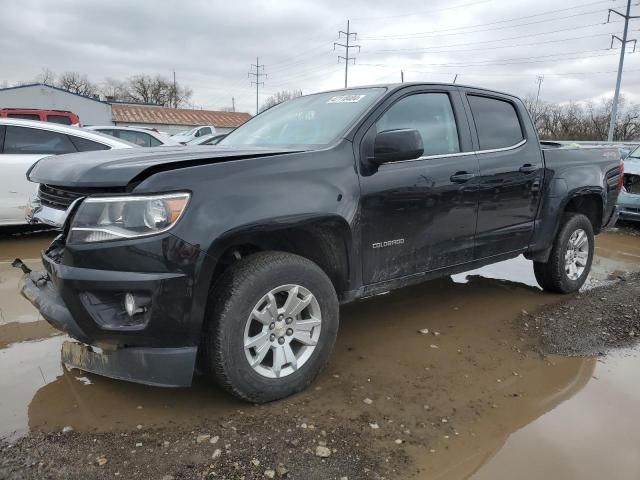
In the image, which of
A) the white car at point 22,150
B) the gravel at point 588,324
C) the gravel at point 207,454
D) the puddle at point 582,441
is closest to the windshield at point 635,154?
the gravel at point 588,324

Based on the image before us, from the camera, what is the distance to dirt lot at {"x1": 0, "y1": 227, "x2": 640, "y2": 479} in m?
2.32

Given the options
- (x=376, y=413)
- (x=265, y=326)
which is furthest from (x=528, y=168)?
(x=265, y=326)

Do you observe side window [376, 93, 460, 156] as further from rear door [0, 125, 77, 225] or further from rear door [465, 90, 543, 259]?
rear door [0, 125, 77, 225]

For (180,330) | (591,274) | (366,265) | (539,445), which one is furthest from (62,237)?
(591,274)

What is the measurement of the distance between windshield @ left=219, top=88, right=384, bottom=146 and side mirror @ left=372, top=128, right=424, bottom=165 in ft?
1.01

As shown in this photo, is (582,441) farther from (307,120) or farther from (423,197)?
(307,120)

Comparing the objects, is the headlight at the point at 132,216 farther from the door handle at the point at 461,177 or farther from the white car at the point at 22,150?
the white car at the point at 22,150

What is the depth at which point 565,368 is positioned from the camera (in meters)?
3.40

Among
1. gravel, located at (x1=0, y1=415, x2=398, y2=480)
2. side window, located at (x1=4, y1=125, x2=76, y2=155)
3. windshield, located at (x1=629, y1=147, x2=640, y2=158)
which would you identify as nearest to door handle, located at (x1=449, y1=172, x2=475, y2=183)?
gravel, located at (x1=0, y1=415, x2=398, y2=480)

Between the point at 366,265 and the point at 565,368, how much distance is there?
1555mm

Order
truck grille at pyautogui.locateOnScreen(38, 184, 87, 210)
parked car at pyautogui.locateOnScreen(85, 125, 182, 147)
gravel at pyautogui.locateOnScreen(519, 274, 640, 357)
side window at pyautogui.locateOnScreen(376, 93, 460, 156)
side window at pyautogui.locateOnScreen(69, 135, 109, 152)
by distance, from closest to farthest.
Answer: truck grille at pyautogui.locateOnScreen(38, 184, 87, 210)
side window at pyautogui.locateOnScreen(376, 93, 460, 156)
gravel at pyautogui.locateOnScreen(519, 274, 640, 357)
side window at pyautogui.locateOnScreen(69, 135, 109, 152)
parked car at pyautogui.locateOnScreen(85, 125, 182, 147)

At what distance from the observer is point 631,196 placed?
8.70 metres

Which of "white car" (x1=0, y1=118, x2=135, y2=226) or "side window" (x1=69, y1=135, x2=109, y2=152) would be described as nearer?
"white car" (x1=0, y1=118, x2=135, y2=226)

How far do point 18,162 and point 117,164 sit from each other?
15.4 ft
